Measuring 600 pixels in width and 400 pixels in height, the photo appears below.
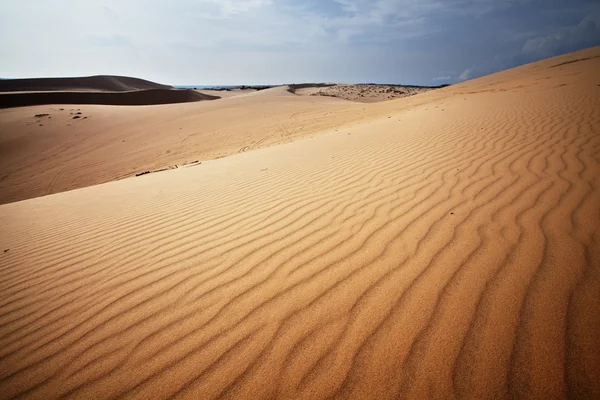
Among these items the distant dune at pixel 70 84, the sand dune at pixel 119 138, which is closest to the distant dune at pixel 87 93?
the distant dune at pixel 70 84

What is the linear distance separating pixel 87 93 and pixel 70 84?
28504mm

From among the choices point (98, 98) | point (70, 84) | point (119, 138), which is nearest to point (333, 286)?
point (119, 138)

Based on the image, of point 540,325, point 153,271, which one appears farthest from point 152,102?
point 540,325

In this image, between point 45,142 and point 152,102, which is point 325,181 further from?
point 152,102

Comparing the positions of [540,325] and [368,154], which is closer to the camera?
[540,325]

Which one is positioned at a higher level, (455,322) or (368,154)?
(368,154)

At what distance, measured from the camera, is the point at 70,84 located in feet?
159

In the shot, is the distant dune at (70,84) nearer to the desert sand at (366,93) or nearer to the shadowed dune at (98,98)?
the shadowed dune at (98,98)

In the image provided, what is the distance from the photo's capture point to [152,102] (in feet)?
108

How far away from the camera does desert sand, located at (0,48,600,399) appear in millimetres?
1317

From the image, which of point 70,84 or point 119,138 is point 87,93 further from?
point 70,84

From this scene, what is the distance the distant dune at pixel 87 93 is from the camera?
25359 mm

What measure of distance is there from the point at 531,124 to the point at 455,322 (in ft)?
19.1

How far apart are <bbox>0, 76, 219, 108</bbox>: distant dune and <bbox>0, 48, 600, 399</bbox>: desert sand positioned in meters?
30.9
